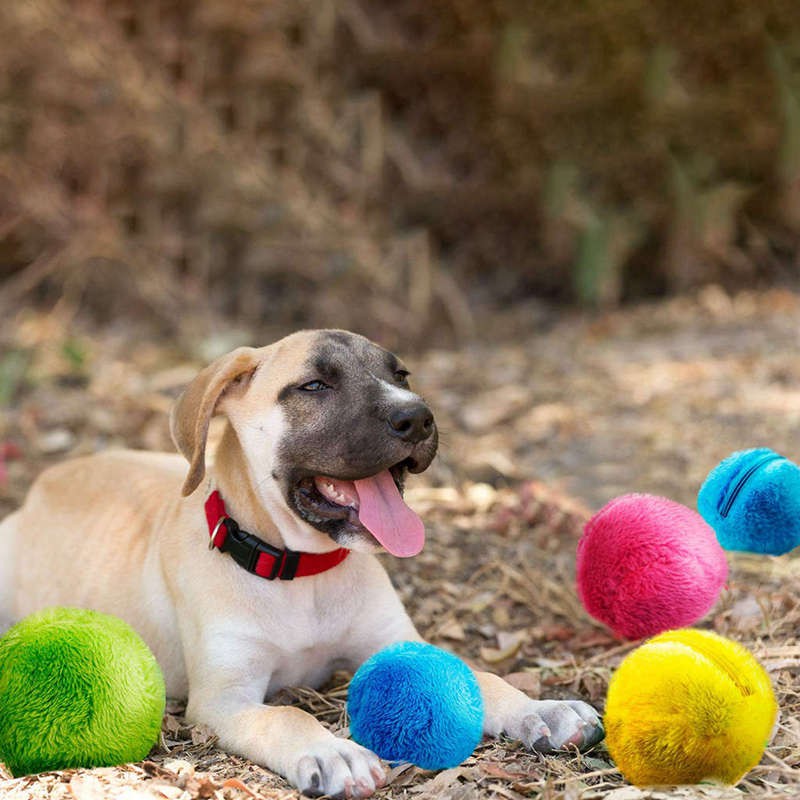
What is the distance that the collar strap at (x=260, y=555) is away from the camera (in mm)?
3457

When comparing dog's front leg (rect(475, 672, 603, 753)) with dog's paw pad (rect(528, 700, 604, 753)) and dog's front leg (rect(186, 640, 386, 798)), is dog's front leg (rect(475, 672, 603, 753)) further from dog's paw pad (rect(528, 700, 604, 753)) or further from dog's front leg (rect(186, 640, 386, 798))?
dog's front leg (rect(186, 640, 386, 798))

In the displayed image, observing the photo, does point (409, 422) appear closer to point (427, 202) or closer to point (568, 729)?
point (568, 729)

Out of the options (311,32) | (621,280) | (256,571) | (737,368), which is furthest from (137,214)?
(256,571)

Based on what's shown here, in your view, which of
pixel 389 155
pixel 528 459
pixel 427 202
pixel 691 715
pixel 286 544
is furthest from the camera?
pixel 427 202

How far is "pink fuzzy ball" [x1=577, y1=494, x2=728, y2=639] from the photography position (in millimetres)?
3385

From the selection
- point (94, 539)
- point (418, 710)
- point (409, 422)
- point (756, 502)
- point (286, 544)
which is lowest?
point (94, 539)

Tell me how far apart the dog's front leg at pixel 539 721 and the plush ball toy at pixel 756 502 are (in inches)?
29.8

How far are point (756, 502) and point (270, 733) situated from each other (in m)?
1.58

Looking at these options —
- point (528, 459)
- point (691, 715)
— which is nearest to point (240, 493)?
point (691, 715)

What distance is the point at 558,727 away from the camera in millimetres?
3023

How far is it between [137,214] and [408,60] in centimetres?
276

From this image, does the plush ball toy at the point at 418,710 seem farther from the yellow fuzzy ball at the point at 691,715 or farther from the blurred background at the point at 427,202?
the blurred background at the point at 427,202

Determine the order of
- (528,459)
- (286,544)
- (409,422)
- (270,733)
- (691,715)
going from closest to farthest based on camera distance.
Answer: (691,715) → (270,733) → (409,422) → (286,544) → (528,459)

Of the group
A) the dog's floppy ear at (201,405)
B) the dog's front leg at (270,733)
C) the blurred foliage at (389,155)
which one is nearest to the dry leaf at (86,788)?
the dog's front leg at (270,733)
